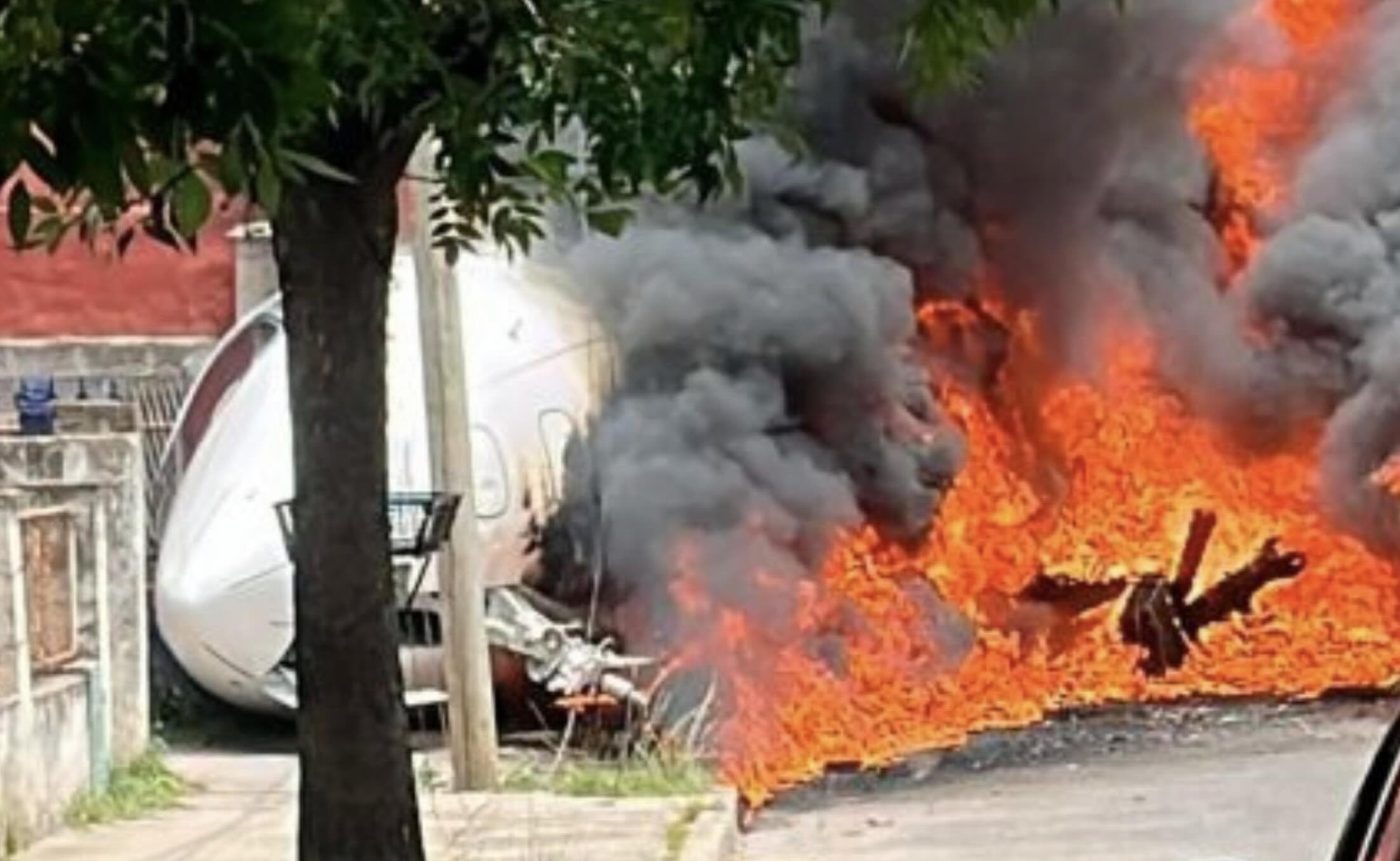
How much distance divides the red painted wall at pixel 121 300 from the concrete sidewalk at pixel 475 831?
678cm

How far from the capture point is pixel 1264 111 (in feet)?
53.8

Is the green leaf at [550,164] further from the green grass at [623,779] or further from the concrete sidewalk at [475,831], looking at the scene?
the green grass at [623,779]

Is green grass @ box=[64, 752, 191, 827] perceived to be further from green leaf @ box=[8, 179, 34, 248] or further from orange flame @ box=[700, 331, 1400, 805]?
green leaf @ box=[8, 179, 34, 248]

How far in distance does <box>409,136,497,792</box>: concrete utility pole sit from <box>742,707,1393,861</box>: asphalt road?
4.00 ft

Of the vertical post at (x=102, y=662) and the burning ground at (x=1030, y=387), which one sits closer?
the vertical post at (x=102, y=662)

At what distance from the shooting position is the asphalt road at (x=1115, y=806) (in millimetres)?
→ 10805

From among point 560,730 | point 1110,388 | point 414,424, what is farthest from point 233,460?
point 1110,388

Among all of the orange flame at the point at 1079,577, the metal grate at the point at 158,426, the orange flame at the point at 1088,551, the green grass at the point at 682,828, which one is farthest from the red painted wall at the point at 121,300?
the green grass at the point at 682,828

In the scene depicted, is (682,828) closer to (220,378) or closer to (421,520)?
(421,520)

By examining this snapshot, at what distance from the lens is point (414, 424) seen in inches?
581

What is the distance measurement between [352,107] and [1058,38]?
1132cm

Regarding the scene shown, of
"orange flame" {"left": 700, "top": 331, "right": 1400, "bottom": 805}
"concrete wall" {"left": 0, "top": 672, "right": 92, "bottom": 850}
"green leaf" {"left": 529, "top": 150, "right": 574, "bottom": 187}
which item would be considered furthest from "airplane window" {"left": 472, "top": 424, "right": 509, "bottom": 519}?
"green leaf" {"left": 529, "top": 150, "right": 574, "bottom": 187}

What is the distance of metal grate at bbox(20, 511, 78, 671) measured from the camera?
453 inches

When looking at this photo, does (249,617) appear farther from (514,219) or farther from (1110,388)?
(514,219)
